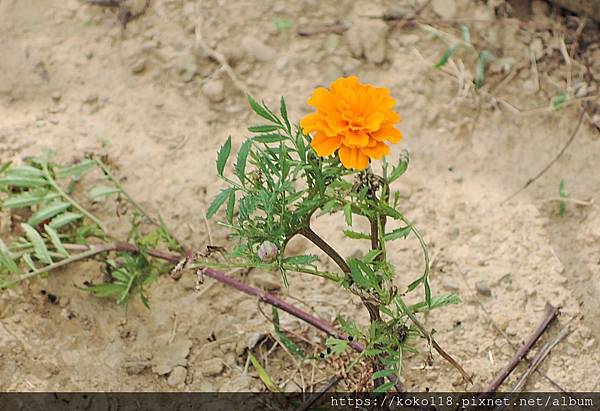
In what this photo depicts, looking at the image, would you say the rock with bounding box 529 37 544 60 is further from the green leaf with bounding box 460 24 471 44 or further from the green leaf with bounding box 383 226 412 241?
the green leaf with bounding box 383 226 412 241

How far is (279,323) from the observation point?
7.80 feet

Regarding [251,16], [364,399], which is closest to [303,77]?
[251,16]

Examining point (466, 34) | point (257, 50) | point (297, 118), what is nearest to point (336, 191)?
point (297, 118)

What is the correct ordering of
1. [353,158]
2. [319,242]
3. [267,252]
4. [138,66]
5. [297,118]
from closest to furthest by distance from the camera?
[353,158] → [267,252] → [319,242] → [297,118] → [138,66]

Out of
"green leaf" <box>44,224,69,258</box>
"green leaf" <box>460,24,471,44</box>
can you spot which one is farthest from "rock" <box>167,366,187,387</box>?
"green leaf" <box>460,24,471,44</box>

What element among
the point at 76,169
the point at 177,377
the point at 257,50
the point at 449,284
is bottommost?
the point at 177,377

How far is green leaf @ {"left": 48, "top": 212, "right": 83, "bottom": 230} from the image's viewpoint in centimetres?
245

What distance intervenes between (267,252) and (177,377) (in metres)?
0.68

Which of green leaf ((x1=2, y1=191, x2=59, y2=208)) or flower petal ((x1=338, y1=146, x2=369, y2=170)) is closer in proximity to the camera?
flower petal ((x1=338, y1=146, x2=369, y2=170))

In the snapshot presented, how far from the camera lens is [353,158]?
171 centimetres

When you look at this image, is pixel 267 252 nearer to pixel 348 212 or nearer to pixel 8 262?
pixel 348 212

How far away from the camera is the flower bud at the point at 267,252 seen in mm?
1822

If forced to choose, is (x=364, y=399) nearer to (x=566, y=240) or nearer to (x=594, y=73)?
(x=566, y=240)

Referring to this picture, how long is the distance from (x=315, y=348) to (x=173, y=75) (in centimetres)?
113
